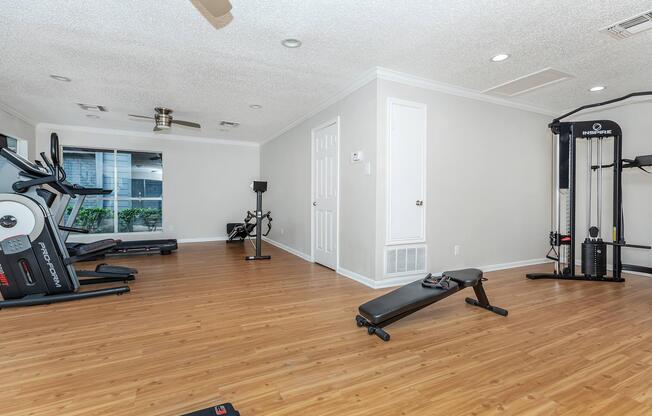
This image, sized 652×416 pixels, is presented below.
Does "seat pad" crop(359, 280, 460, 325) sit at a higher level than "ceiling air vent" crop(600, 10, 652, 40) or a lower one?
lower

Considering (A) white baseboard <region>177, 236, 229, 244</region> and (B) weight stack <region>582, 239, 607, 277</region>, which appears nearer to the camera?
(B) weight stack <region>582, 239, 607, 277</region>

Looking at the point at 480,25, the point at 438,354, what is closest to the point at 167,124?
the point at 480,25

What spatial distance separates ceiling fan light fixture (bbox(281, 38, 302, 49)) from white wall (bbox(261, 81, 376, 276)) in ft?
3.68

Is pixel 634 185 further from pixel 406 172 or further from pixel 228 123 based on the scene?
pixel 228 123

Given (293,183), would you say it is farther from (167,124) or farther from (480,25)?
(480,25)

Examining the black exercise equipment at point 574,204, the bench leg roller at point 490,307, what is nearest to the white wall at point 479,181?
the black exercise equipment at point 574,204

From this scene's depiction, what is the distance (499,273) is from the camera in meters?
4.57

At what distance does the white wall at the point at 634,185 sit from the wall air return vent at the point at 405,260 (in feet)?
10.2

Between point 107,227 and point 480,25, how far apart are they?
7.91 m

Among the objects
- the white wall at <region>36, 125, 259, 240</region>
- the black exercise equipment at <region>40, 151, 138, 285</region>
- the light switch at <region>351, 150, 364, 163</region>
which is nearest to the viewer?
the black exercise equipment at <region>40, 151, 138, 285</region>

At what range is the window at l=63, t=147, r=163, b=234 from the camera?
705 cm

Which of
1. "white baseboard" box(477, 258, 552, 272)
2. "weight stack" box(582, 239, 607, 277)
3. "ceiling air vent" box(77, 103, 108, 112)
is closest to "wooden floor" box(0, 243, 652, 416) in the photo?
"weight stack" box(582, 239, 607, 277)

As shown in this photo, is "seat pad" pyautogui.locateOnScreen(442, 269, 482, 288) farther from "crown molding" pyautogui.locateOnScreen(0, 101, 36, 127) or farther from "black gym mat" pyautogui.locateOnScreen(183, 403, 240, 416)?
"crown molding" pyautogui.locateOnScreen(0, 101, 36, 127)

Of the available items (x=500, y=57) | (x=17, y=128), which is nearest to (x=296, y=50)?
(x=500, y=57)
